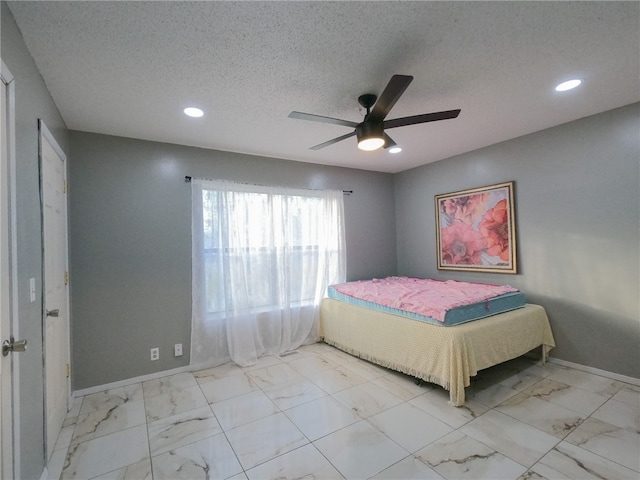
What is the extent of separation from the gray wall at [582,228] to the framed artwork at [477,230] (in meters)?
0.10

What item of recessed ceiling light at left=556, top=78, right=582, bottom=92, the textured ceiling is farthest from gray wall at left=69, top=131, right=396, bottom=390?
recessed ceiling light at left=556, top=78, right=582, bottom=92

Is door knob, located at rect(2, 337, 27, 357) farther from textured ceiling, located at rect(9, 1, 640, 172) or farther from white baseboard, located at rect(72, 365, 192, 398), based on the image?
white baseboard, located at rect(72, 365, 192, 398)

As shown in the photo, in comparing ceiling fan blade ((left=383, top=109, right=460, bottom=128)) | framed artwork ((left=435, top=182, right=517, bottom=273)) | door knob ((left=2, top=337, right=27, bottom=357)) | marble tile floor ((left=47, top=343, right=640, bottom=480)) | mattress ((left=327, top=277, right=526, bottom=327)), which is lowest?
marble tile floor ((left=47, top=343, right=640, bottom=480))

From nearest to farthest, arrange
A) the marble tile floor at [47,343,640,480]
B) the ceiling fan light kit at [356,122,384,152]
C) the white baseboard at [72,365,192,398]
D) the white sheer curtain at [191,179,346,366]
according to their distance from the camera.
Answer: the marble tile floor at [47,343,640,480]
the ceiling fan light kit at [356,122,384,152]
the white baseboard at [72,365,192,398]
the white sheer curtain at [191,179,346,366]

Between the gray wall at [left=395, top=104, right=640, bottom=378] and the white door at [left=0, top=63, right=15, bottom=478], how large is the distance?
4099 millimetres

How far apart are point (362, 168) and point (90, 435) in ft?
13.4

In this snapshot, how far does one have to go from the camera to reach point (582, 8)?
1.48 m

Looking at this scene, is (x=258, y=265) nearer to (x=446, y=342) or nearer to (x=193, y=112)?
(x=193, y=112)

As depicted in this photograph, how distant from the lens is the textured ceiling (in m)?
1.46

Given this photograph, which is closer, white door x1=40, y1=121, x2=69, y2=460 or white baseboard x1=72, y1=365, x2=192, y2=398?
white door x1=40, y1=121, x2=69, y2=460

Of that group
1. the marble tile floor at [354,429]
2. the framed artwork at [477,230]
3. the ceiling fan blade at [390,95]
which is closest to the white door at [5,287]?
the marble tile floor at [354,429]

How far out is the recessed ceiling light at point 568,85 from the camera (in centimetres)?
218

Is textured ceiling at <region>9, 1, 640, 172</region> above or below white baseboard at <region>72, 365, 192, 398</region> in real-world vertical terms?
above

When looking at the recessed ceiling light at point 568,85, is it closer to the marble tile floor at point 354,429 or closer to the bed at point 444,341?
the bed at point 444,341
